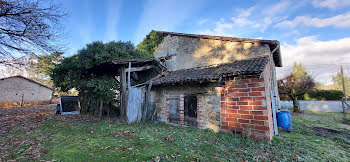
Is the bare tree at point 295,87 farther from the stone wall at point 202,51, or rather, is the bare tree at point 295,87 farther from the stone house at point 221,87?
the stone wall at point 202,51

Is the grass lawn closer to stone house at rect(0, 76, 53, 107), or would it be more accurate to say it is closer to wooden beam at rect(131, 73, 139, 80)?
wooden beam at rect(131, 73, 139, 80)

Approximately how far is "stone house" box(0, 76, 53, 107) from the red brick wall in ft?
83.0

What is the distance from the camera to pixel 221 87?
18.4ft

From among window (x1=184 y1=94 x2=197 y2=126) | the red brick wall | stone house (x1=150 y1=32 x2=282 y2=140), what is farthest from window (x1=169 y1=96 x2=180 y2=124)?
the red brick wall

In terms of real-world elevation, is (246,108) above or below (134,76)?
below

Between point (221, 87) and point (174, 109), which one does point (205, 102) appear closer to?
point (221, 87)

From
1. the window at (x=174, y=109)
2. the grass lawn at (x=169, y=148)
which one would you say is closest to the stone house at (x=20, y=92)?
the grass lawn at (x=169, y=148)

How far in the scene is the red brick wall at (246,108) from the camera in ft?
14.9

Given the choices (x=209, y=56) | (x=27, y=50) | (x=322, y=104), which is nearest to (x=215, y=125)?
Result: (x=209, y=56)

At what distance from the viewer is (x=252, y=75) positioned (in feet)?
15.9

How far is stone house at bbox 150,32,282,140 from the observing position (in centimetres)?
475

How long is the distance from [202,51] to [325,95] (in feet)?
62.8

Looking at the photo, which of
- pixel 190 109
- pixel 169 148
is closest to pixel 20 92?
pixel 190 109

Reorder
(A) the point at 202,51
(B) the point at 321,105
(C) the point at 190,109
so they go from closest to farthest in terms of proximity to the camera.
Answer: (C) the point at 190,109 → (A) the point at 202,51 → (B) the point at 321,105
